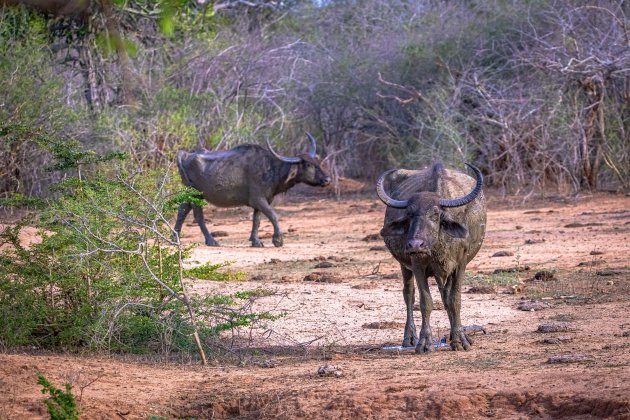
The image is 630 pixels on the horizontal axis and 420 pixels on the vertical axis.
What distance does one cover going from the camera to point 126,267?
7977 mm

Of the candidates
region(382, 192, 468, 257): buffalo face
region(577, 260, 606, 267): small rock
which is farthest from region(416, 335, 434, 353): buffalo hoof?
region(577, 260, 606, 267): small rock

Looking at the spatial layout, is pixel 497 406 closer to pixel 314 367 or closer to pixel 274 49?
pixel 314 367

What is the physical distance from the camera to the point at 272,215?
15422mm

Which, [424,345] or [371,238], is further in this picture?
[371,238]

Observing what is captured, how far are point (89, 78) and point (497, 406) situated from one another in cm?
1653

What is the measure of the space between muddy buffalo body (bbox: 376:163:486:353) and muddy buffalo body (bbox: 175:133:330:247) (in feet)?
26.8

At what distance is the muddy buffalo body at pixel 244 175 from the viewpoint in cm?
1605

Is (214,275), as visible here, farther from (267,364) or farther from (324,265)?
(267,364)

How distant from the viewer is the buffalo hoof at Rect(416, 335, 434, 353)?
7438mm

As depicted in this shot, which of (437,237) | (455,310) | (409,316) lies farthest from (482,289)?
(437,237)

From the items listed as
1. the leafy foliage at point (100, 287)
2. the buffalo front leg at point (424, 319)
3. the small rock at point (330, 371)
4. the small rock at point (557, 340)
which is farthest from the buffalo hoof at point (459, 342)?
the leafy foliage at point (100, 287)

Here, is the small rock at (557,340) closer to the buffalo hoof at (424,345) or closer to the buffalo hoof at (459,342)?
the buffalo hoof at (459,342)

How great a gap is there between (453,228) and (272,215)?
8169 mm

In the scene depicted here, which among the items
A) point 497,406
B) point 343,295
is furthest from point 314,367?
point 343,295
